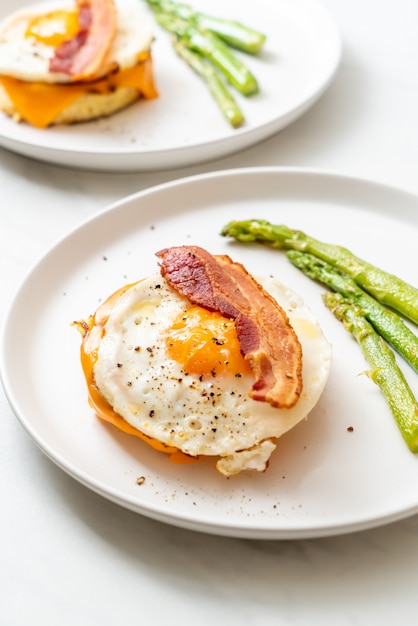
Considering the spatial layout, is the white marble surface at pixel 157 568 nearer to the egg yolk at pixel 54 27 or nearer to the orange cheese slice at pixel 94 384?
the orange cheese slice at pixel 94 384

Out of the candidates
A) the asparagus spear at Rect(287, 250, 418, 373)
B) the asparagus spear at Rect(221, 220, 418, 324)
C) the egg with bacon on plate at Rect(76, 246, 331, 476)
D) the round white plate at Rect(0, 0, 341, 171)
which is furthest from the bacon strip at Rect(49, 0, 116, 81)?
the egg with bacon on plate at Rect(76, 246, 331, 476)

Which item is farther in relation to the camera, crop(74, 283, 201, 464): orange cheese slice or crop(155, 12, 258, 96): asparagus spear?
crop(155, 12, 258, 96): asparagus spear

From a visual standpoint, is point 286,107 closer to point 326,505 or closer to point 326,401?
point 326,401

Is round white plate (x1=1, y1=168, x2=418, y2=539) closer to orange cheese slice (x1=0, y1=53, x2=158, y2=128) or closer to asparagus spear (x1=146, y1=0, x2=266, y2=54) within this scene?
orange cheese slice (x1=0, y1=53, x2=158, y2=128)

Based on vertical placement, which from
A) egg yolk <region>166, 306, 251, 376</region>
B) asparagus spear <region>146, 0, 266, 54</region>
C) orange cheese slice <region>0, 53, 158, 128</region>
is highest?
asparagus spear <region>146, 0, 266, 54</region>

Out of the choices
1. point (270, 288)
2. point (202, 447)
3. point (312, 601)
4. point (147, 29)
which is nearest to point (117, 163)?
point (147, 29)

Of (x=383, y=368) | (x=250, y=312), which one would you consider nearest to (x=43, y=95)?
(x=250, y=312)
